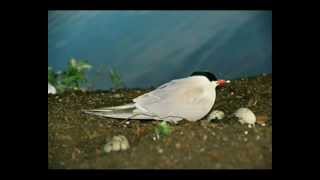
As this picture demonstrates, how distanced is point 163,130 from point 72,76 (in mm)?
398

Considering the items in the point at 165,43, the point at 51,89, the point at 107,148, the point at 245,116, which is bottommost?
the point at 107,148

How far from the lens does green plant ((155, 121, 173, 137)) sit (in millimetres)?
2238

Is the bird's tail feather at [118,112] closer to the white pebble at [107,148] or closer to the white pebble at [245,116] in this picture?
the white pebble at [107,148]

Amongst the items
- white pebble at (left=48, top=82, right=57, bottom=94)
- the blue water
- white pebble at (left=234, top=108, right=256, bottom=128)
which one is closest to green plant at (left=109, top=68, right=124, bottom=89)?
the blue water

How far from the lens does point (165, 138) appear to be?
2236 millimetres

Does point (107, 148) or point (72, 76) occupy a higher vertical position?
point (72, 76)

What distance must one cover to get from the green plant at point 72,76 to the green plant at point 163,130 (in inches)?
13.1

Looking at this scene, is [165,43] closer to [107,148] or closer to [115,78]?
[115,78]

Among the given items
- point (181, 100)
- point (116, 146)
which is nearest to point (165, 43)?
point (181, 100)

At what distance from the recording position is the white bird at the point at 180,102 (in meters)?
2.26

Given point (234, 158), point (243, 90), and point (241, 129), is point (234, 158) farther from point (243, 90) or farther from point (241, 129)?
point (243, 90)
